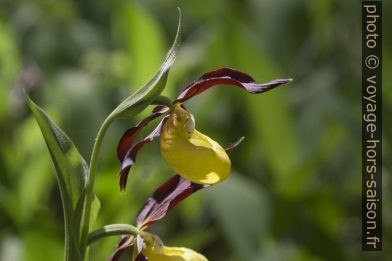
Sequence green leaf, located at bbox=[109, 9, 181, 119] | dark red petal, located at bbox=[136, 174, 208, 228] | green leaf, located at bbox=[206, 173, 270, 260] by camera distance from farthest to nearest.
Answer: green leaf, located at bbox=[206, 173, 270, 260] < dark red petal, located at bbox=[136, 174, 208, 228] < green leaf, located at bbox=[109, 9, 181, 119]

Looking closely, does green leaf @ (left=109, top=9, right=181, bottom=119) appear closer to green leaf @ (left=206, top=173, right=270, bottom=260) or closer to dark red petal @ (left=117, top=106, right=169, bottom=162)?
A: dark red petal @ (left=117, top=106, right=169, bottom=162)

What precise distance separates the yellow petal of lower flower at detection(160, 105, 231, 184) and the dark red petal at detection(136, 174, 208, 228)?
0.23 ft

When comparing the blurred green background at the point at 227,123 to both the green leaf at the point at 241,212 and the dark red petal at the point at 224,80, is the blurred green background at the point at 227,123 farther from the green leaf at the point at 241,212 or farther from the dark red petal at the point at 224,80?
the dark red petal at the point at 224,80

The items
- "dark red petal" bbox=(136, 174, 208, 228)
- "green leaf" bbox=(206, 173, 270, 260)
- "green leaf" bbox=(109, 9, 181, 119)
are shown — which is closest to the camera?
"green leaf" bbox=(109, 9, 181, 119)

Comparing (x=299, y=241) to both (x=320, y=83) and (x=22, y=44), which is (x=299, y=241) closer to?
(x=320, y=83)

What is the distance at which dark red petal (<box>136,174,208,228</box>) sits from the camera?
92 cm

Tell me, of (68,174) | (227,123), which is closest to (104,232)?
(68,174)

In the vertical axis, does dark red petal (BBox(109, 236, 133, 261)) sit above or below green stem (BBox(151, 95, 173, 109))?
below

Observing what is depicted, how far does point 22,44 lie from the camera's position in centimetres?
287

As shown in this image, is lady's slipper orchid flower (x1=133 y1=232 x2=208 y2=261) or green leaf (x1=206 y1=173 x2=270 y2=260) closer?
lady's slipper orchid flower (x1=133 y1=232 x2=208 y2=261)

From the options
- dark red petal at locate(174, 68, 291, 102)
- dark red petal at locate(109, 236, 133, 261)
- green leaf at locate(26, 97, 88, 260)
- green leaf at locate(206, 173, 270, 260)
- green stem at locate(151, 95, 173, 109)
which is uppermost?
dark red petal at locate(174, 68, 291, 102)

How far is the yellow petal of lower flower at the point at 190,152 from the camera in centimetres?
82

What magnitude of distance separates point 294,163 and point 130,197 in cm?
46

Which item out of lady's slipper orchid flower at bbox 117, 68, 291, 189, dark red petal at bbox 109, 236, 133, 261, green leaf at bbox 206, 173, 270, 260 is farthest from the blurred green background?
→ lady's slipper orchid flower at bbox 117, 68, 291, 189
